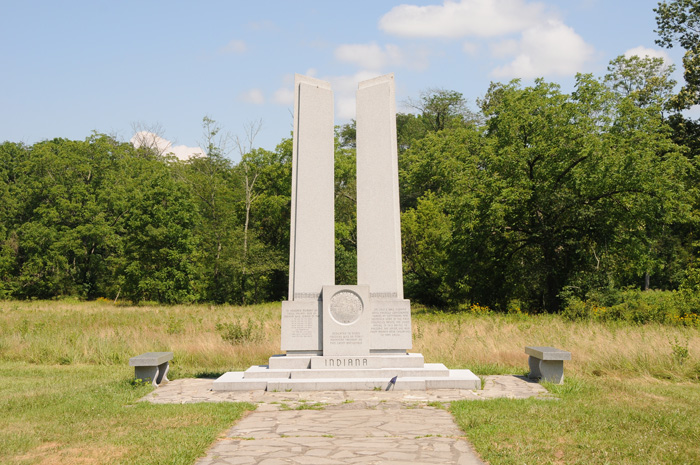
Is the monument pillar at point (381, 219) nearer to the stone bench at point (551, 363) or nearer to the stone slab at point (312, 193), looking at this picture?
the stone slab at point (312, 193)

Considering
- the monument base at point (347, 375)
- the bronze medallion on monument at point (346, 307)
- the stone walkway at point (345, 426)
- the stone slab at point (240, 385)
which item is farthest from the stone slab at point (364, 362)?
the stone slab at point (240, 385)

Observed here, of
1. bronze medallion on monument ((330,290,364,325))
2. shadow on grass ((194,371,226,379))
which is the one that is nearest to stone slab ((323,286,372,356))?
bronze medallion on monument ((330,290,364,325))

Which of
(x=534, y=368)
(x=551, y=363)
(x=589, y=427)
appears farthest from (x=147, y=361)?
(x=589, y=427)

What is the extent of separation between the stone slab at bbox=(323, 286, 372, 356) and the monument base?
156 millimetres

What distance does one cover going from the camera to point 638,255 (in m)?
24.4

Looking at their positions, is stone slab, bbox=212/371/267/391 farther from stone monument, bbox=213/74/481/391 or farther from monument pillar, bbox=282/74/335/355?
monument pillar, bbox=282/74/335/355

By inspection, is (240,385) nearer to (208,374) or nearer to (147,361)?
(147,361)

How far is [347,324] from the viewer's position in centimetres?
1015

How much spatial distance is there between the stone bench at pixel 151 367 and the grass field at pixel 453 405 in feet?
0.89

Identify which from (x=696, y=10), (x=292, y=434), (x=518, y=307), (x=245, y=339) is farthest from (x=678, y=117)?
(x=292, y=434)

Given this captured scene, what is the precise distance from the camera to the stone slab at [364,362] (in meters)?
10.1

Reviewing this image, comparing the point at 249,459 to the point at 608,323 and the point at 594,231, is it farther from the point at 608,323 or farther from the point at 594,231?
the point at 594,231

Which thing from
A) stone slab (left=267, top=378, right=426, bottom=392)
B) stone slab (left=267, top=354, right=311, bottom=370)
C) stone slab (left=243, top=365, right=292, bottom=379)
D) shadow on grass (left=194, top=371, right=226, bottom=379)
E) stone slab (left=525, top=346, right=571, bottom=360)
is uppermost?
stone slab (left=525, top=346, right=571, bottom=360)

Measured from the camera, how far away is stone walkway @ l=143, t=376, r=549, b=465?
573 cm
